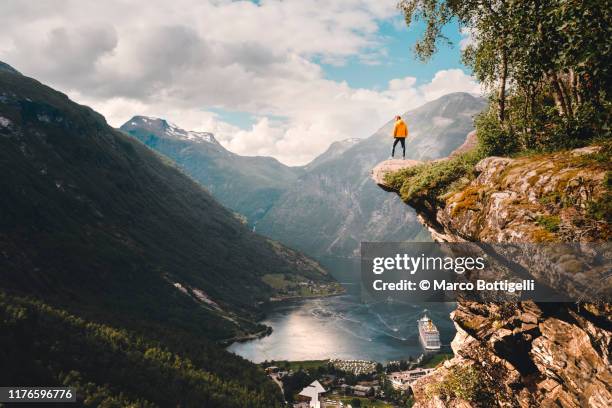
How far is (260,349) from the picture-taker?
199 m

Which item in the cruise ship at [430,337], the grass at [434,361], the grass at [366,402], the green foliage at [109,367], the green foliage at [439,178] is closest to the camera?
the green foliage at [439,178]

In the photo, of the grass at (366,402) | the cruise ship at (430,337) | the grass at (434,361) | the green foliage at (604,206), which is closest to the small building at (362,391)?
the grass at (366,402)

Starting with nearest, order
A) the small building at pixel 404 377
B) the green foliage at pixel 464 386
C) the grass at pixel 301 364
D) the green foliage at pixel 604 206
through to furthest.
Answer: the green foliage at pixel 604 206
the green foliage at pixel 464 386
the small building at pixel 404 377
the grass at pixel 301 364

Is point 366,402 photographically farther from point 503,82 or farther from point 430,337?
point 503,82

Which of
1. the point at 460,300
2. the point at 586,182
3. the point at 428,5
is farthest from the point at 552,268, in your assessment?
the point at 428,5

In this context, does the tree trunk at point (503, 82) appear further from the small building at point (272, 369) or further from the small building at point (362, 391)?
the small building at point (272, 369)

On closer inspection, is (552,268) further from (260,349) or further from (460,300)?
(260,349)

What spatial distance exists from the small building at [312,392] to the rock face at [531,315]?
119m

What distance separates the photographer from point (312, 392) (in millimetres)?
130000

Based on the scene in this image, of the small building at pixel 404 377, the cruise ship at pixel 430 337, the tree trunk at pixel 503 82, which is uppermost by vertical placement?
the tree trunk at pixel 503 82

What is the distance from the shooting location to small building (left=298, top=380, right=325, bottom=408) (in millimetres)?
126812

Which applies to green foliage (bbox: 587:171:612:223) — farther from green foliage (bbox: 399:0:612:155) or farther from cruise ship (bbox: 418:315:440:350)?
cruise ship (bbox: 418:315:440:350)

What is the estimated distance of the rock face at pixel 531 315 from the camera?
11312 millimetres

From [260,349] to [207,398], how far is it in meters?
75.2
